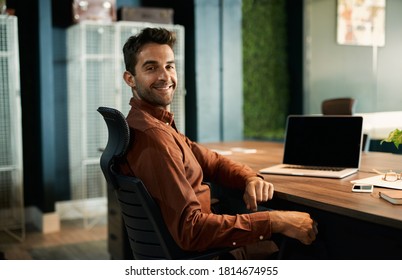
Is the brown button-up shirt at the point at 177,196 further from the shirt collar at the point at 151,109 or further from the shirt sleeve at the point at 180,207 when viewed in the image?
the shirt collar at the point at 151,109

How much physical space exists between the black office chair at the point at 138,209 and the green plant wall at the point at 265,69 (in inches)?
188

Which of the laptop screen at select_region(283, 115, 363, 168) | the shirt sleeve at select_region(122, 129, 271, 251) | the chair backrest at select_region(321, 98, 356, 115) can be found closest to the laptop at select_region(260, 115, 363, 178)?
the laptop screen at select_region(283, 115, 363, 168)

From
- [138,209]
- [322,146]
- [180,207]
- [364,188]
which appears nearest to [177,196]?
[180,207]

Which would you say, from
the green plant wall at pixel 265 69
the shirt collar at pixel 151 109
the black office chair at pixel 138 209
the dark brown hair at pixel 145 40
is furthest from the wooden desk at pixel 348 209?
the green plant wall at pixel 265 69

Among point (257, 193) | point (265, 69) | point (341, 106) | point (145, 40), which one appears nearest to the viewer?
point (145, 40)

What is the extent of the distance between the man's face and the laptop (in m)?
0.72

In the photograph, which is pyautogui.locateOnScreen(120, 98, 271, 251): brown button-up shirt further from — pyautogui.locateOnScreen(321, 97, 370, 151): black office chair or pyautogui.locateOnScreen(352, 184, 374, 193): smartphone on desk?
pyautogui.locateOnScreen(321, 97, 370, 151): black office chair

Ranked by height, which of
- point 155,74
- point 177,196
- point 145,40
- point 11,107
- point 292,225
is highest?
point 145,40

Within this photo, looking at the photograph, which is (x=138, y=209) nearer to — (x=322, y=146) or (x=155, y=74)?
(x=155, y=74)

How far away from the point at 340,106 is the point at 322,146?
1488 millimetres

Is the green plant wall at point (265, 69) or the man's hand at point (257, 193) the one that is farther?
the green plant wall at point (265, 69)

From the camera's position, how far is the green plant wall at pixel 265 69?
6.50 metres

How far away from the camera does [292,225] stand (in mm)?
1674

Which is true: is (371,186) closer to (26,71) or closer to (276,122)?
(26,71)
